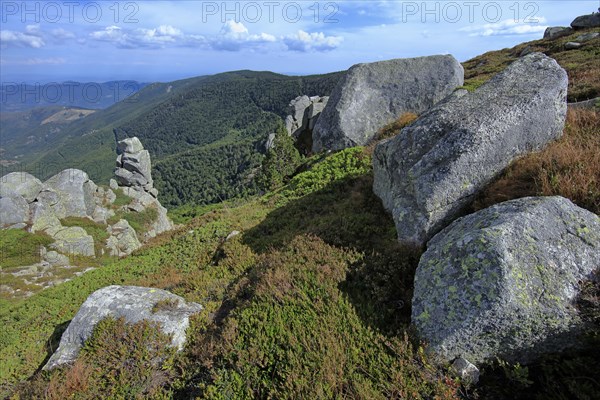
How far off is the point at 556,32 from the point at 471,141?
62045mm

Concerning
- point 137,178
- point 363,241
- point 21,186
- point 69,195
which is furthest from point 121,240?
point 363,241

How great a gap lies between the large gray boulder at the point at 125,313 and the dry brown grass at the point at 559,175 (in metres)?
7.92

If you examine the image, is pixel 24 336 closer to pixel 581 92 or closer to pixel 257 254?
pixel 257 254

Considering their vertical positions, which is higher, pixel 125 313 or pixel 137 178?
pixel 137 178

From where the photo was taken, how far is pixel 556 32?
51.5 m

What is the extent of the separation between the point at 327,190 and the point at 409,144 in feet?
22.1

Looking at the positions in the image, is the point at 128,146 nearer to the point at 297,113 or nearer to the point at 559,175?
the point at 297,113

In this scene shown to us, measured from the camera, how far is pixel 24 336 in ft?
43.1

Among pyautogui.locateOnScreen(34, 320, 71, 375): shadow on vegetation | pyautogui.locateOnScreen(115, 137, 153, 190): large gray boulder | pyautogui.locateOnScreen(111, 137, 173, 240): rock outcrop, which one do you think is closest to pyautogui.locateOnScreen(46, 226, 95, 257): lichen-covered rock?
Result: pyautogui.locateOnScreen(111, 137, 173, 240): rock outcrop

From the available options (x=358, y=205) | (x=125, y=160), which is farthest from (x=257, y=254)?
(x=125, y=160)

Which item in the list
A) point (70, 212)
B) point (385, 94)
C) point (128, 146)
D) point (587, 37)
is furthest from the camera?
point (128, 146)

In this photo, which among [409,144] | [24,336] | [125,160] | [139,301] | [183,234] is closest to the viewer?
[139,301]

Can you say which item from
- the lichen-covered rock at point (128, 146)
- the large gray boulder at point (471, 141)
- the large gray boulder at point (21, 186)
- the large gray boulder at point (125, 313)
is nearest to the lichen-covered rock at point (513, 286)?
the large gray boulder at point (471, 141)

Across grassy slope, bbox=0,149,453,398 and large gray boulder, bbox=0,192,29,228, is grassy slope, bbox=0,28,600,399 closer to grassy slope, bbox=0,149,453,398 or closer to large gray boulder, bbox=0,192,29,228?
grassy slope, bbox=0,149,453,398
